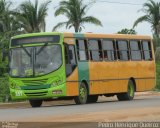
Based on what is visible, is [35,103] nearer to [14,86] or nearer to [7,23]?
[14,86]

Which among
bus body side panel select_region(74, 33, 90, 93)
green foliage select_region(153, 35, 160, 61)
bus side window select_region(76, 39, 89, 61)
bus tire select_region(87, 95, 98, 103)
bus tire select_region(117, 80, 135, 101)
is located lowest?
bus tire select_region(87, 95, 98, 103)

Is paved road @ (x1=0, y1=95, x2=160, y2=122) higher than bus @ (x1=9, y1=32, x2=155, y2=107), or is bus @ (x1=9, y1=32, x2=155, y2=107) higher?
bus @ (x1=9, y1=32, x2=155, y2=107)

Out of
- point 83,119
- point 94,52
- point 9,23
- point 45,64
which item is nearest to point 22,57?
point 45,64

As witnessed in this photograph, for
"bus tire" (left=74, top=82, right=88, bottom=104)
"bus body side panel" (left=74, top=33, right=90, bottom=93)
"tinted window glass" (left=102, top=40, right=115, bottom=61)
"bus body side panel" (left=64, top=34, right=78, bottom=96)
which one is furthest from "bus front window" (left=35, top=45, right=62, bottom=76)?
"tinted window glass" (left=102, top=40, right=115, bottom=61)

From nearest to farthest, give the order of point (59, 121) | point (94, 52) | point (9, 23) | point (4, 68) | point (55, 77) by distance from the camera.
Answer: point (59, 121) < point (55, 77) < point (94, 52) < point (4, 68) < point (9, 23)

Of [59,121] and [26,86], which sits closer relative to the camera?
[59,121]

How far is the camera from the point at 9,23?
56438 millimetres

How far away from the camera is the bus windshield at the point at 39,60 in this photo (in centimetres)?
2745

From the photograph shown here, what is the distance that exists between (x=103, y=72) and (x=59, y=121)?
13471mm

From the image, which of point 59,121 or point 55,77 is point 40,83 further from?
point 59,121

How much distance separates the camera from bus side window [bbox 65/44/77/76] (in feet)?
91.0

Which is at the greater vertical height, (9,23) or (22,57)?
(9,23)

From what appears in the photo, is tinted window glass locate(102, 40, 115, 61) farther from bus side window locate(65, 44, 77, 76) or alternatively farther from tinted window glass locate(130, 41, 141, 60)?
bus side window locate(65, 44, 77, 76)

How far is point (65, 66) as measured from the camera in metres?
27.6
